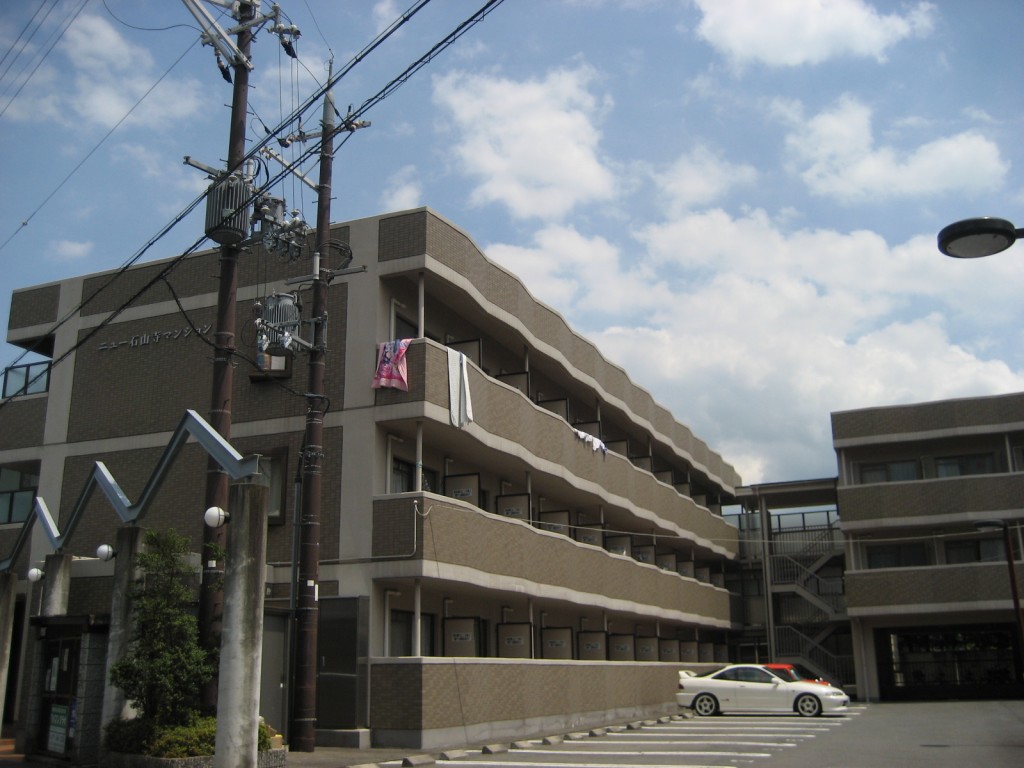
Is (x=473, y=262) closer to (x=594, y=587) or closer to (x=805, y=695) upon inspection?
(x=594, y=587)

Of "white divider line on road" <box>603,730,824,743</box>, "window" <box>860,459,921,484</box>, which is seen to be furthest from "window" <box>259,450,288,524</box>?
"window" <box>860,459,921,484</box>

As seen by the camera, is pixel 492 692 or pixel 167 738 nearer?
pixel 167 738

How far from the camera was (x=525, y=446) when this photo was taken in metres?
25.2

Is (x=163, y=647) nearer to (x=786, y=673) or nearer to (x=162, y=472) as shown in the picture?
(x=162, y=472)

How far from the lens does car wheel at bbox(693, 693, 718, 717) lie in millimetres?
28672

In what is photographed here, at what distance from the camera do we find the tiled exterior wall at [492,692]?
19.6 metres

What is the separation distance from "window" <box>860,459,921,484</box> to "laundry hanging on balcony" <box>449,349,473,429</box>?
23983mm

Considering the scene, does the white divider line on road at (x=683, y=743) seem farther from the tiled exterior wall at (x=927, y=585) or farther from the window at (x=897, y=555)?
the window at (x=897, y=555)

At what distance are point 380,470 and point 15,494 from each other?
11.3 metres

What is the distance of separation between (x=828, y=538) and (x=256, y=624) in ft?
111

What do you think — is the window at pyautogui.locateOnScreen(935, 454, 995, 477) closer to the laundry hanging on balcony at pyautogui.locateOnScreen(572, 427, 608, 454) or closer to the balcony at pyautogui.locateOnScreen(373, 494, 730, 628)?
the balcony at pyautogui.locateOnScreen(373, 494, 730, 628)

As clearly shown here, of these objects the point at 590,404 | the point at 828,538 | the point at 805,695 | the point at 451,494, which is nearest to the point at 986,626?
the point at 828,538

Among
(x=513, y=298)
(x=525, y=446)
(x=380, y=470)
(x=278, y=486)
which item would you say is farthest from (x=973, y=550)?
(x=278, y=486)

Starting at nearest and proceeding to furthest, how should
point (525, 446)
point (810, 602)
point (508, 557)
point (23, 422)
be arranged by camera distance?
point (508, 557), point (525, 446), point (23, 422), point (810, 602)
